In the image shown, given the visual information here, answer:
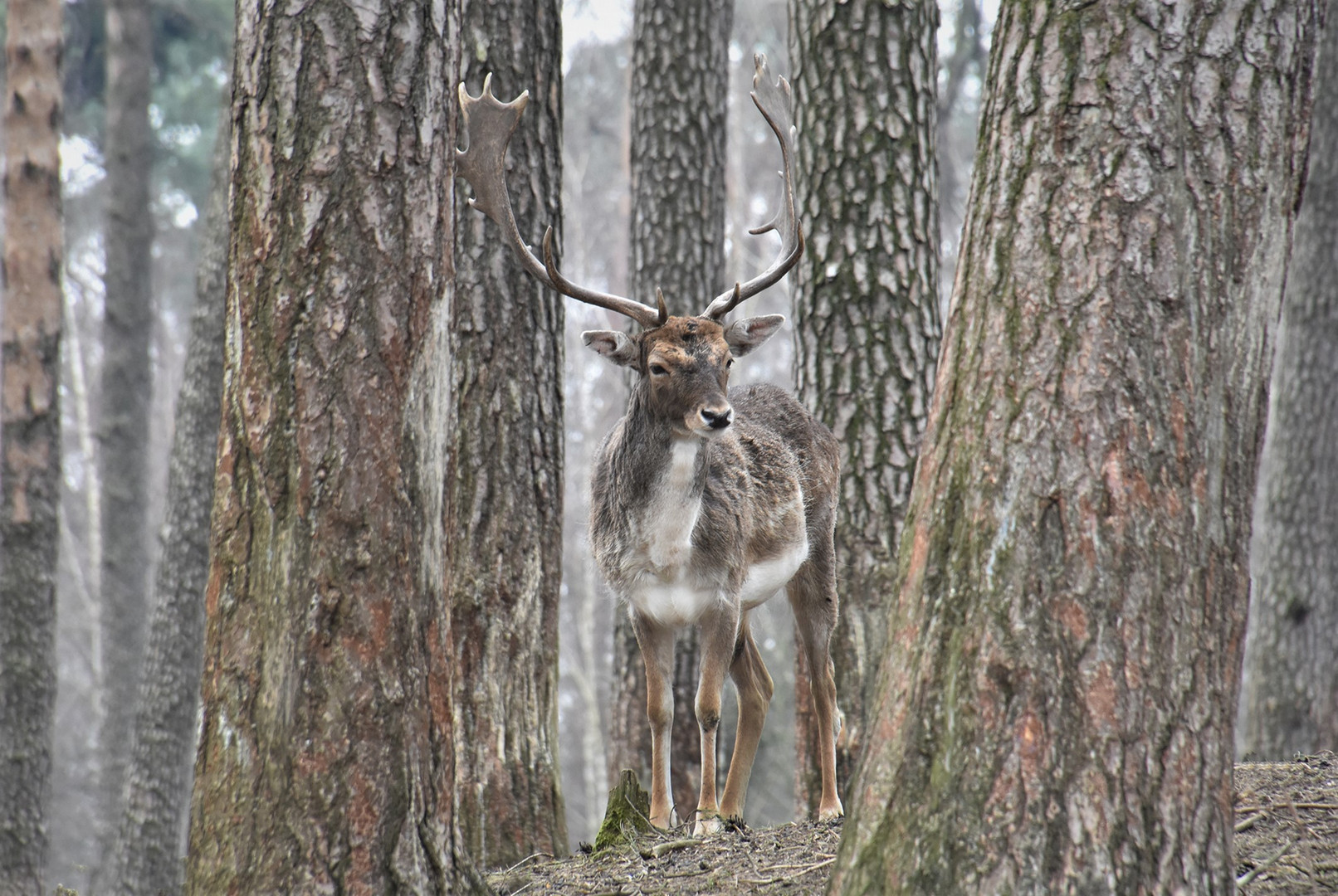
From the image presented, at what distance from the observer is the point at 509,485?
5.39 m

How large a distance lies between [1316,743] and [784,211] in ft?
23.7

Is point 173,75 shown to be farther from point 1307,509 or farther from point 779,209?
point 1307,509

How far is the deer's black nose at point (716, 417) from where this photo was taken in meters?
5.80

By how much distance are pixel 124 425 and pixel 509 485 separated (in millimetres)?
11090

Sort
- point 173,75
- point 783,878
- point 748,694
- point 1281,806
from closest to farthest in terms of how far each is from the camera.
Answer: point 783,878 < point 1281,806 < point 748,694 < point 173,75

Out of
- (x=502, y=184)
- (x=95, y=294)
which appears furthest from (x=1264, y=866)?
(x=95, y=294)

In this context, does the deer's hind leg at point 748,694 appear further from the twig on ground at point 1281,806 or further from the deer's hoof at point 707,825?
the twig on ground at point 1281,806

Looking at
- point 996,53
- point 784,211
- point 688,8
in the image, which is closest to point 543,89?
point 784,211

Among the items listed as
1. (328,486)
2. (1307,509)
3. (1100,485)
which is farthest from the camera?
(1307,509)

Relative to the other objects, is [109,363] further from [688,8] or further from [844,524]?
[844,524]

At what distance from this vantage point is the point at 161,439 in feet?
105

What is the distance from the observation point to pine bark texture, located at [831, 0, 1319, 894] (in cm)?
319

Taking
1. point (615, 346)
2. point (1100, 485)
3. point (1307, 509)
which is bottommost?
point (1100, 485)

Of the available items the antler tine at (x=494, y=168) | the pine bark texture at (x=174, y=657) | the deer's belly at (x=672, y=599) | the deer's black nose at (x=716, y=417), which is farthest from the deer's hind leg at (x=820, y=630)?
the pine bark texture at (x=174, y=657)
